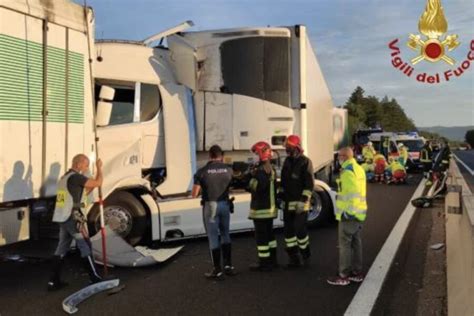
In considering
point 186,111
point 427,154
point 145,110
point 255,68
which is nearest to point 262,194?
point 186,111

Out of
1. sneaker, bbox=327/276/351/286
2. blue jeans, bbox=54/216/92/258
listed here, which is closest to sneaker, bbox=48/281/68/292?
blue jeans, bbox=54/216/92/258

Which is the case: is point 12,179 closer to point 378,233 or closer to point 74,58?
point 74,58

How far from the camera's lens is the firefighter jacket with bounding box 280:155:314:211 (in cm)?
696

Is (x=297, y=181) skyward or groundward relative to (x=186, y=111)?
groundward

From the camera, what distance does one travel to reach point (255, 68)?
9.06 meters

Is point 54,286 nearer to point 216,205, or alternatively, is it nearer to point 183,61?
point 216,205

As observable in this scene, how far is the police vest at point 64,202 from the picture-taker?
6.25m

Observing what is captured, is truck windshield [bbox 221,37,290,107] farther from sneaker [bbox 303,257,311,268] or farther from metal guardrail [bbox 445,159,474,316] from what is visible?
metal guardrail [bbox 445,159,474,316]

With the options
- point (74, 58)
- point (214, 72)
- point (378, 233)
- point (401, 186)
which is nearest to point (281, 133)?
point (214, 72)

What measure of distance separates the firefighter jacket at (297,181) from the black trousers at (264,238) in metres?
0.37

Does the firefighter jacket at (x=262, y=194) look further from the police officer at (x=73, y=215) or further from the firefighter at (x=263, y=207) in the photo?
the police officer at (x=73, y=215)

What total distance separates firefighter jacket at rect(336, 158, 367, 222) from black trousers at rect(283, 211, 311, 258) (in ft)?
2.69

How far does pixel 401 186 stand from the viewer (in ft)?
62.8

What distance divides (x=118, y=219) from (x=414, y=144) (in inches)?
926
